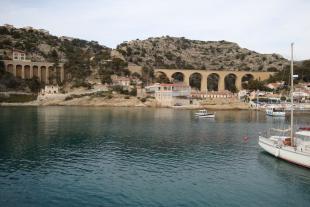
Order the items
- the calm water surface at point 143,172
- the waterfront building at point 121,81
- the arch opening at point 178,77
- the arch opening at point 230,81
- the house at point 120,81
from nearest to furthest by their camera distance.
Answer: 1. the calm water surface at point 143,172
2. the waterfront building at point 121,81
3. the house at point 120,81
4. the arch opening at point 230,81
5. the arch opening at point 178,77

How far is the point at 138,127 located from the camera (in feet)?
200

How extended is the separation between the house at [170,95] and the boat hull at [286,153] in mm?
87145

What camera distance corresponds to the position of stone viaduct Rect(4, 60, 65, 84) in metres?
137

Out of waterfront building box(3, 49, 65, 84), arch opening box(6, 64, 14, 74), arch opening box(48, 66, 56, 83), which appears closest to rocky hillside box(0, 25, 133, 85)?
waterfront building box(3, 49, 65, 84)

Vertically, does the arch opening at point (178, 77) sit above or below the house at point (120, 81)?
above

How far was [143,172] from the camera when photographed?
30.1m

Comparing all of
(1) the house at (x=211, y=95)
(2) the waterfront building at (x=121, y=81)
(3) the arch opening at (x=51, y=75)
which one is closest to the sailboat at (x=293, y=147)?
(1) the house at (x=211, y=95)

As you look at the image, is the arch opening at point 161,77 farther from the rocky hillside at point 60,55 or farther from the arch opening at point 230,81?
the arch opening at point 230,81

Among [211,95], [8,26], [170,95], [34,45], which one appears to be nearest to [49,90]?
[34,45]

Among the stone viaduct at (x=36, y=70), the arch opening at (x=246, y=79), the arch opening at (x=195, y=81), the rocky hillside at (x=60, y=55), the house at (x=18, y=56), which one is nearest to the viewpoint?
the stone viaduct at (x=36, y=70)

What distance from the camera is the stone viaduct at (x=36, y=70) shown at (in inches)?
5379

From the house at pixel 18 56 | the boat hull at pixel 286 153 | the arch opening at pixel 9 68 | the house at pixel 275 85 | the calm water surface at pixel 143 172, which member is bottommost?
the calm water surface at pixel 143 172

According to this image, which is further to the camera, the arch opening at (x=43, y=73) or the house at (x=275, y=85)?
the arch opening at (x=43, y=73)

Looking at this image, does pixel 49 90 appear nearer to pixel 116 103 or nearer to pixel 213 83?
pixel 116 103
